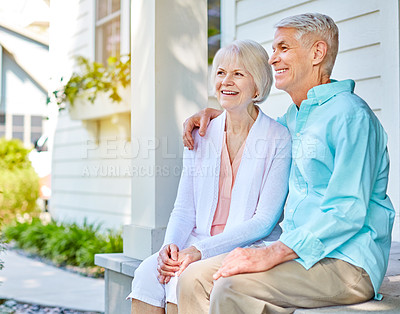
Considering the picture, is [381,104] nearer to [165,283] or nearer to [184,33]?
[184,33]

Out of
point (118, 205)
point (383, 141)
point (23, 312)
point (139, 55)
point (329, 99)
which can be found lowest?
point (23, 312)

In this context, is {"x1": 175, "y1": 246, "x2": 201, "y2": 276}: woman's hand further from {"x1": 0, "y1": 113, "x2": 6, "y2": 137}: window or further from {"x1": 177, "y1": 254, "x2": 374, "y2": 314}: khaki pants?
{"x1": 0, "y1": 113, "x2": 6, "y2": 137}: window

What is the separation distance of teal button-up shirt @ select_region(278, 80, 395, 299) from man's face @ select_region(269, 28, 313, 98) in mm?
134

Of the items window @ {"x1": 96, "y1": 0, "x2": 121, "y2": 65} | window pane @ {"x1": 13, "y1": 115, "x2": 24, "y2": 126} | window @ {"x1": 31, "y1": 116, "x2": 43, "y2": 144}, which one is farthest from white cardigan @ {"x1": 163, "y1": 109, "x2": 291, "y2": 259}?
window pane @ {"x1": 13, "y1": 115, "x2": 24, "y2": 126}

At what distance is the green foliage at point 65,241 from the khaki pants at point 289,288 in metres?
3.71

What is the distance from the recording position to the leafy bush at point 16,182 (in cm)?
868

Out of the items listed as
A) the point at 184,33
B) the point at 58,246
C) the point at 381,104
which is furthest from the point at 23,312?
the point at 381,104

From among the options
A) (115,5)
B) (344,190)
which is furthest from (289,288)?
(115,5)

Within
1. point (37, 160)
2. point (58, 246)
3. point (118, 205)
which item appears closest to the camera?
point (58, 246)

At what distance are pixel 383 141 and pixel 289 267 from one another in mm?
478

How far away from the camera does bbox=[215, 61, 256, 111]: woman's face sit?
2096 mm

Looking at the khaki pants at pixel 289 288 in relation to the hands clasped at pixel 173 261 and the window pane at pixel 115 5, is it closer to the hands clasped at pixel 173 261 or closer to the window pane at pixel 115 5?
the hands clasped at pixel 173 261

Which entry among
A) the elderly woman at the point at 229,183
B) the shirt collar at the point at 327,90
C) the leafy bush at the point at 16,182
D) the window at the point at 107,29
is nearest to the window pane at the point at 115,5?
the window at the point at 107,29

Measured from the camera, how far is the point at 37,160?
10250 millimetres
